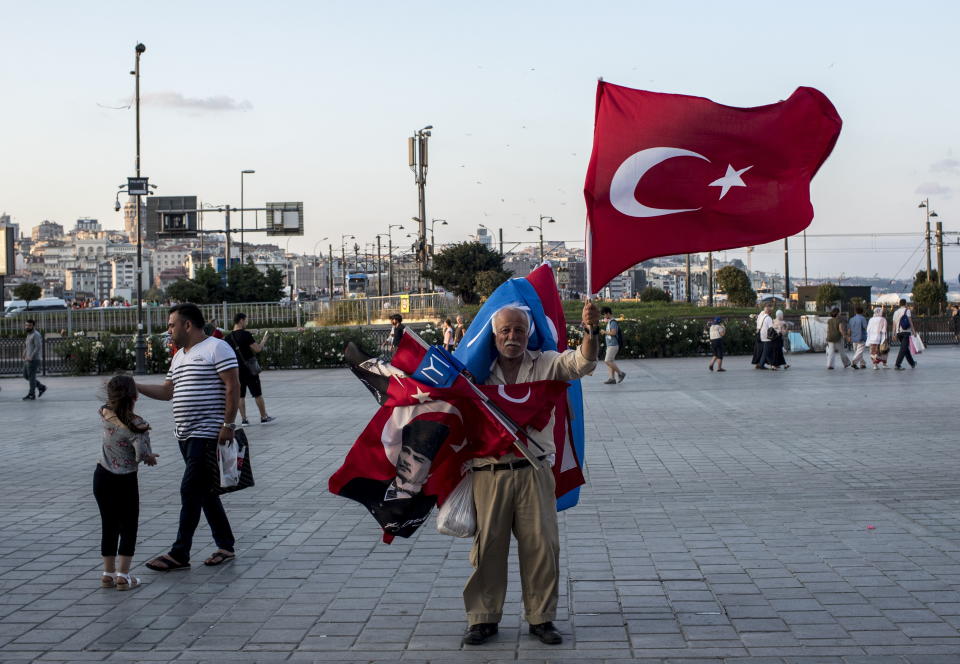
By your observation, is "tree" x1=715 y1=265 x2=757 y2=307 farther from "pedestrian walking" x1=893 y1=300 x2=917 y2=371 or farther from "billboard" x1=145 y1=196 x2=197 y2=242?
"pedestrian walking" x1=893 y1=300 x2=917 y2=371

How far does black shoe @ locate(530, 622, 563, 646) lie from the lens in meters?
5.02

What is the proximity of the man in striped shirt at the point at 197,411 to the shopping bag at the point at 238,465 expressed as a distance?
2 centimetres

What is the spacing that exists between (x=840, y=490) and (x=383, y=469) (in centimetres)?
489

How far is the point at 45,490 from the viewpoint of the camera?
9.61 m

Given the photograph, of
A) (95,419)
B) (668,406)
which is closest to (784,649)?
Result: (668,406)

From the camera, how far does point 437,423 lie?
200 inches

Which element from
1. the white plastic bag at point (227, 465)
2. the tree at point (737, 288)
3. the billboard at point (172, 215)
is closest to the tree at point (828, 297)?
the tree at point (737, 288)

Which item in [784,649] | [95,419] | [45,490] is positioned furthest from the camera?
[95,419]

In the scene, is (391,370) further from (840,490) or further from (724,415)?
(724,415)

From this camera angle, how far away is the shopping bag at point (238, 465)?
6.74 meters

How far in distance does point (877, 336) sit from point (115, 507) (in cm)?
1993

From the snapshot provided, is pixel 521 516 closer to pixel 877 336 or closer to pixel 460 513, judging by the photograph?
pixel 460 513

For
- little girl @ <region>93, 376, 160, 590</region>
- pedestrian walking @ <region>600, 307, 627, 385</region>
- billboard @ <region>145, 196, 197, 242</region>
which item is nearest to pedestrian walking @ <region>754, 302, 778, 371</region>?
pedestrian walking @ <region>600, 307, 627, 385</region>

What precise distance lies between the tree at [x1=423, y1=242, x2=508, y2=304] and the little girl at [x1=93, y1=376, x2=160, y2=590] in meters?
66.7
